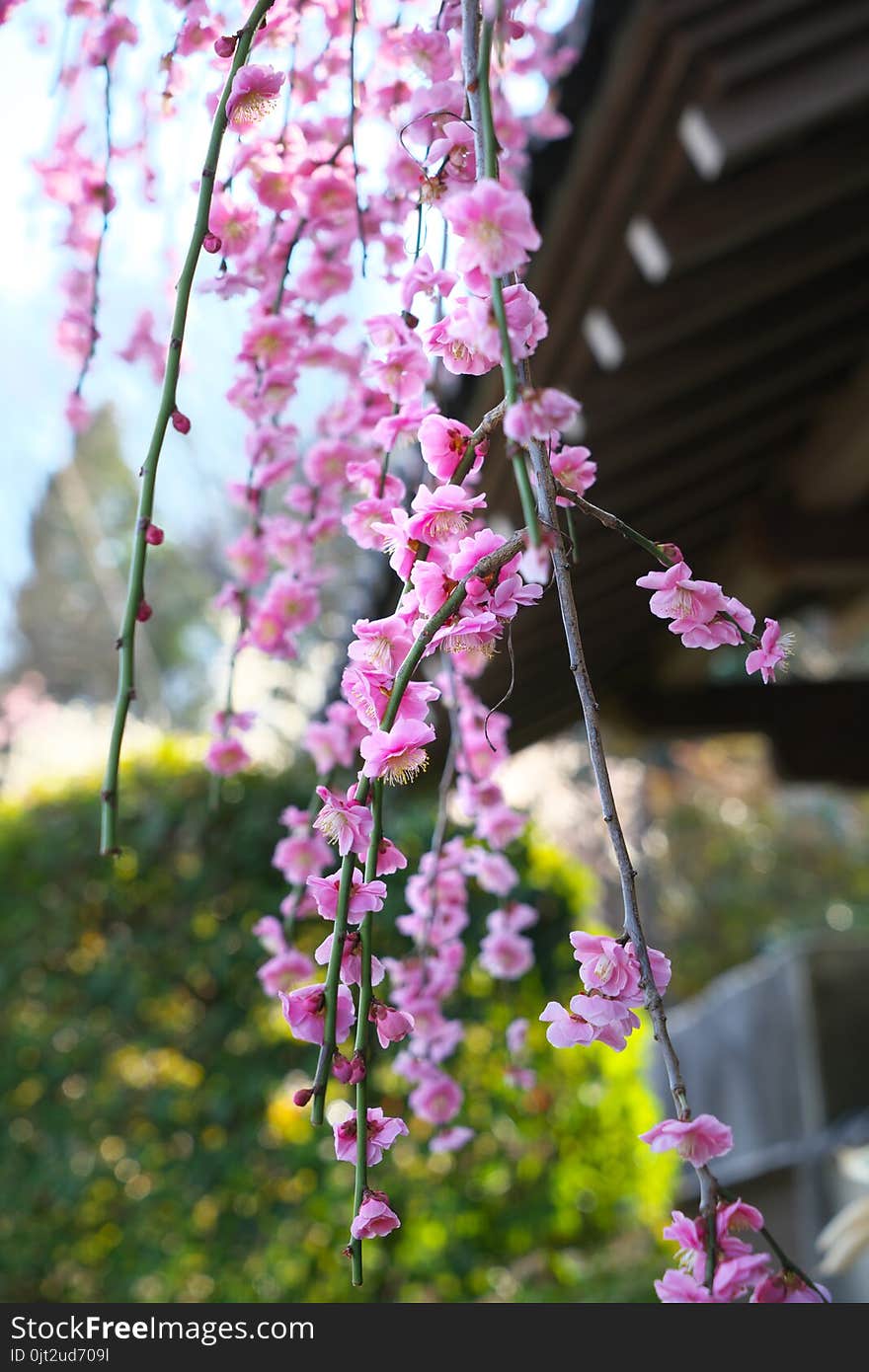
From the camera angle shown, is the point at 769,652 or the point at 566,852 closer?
the point at 769,652

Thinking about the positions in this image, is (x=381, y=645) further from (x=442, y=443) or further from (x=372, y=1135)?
(x=372, y=1135)

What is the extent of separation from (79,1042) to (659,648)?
1.94 meters

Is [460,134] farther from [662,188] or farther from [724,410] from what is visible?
[724,410]

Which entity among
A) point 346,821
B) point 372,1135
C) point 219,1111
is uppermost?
point 219,1111

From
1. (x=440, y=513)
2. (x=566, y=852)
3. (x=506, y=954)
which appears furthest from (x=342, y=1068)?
(x=566, y=852)

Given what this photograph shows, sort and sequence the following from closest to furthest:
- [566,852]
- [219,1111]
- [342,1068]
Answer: [342,1068] < [219,1111] < [566,852]

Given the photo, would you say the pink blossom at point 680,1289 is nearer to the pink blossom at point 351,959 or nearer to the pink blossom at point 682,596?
the pink blossom at point 351,959

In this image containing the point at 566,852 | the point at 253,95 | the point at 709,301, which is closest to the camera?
the point at 253,95

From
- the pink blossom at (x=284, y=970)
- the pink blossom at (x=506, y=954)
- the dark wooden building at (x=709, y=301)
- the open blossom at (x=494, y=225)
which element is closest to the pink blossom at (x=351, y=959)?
the open blossom at (x=494, y=225)

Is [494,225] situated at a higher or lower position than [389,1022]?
higher

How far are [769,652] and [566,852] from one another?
8.76 feet

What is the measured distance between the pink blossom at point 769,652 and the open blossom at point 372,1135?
0.32 m

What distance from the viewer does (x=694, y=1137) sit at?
1.84 feet
